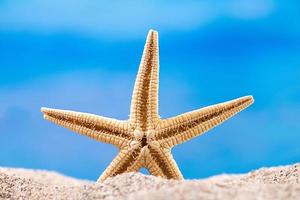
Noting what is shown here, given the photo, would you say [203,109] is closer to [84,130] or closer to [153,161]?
[153,161]

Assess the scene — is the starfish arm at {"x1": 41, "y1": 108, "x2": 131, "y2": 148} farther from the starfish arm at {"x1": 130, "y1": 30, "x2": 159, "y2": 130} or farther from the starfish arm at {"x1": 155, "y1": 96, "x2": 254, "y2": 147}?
the starfish arm at {"x1": 155, "y1": 96, "x2": 254, "y2": 147}

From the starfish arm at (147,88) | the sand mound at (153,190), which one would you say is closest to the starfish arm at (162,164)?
the starfish arm at (147,88)

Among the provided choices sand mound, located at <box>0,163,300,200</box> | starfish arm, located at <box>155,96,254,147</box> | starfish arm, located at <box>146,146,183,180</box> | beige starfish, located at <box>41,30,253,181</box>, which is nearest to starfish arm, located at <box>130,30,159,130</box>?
beige starfish, located at <box>41,30,253,181</box>

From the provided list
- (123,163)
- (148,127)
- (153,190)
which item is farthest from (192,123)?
(153,190)

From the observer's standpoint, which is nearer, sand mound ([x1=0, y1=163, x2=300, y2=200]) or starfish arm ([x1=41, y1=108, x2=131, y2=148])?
sand mound ([x1=0, y1=163, x2=300, y2=200])

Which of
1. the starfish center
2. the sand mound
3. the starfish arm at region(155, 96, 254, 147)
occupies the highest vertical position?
the starfish arm at region(155, 96, 254, 147)

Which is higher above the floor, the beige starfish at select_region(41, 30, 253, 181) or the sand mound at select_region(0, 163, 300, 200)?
the beige starfish at select_region(41, 30, 253, 181)
